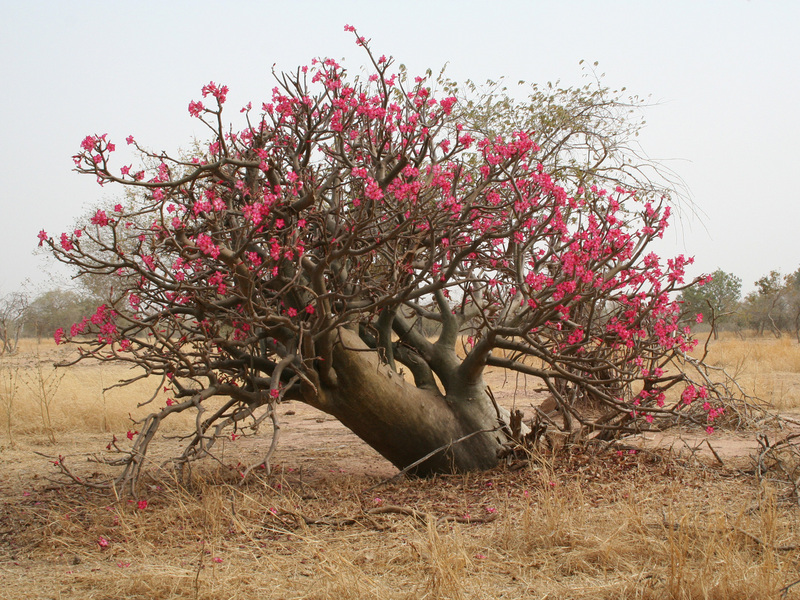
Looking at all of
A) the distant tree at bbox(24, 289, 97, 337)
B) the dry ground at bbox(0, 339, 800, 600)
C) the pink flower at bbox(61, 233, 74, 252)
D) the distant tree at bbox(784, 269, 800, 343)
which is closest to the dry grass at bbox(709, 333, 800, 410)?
the dry ground at bbox(0, 339, 800, 600)

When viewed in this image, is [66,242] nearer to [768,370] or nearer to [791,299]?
[768,370]

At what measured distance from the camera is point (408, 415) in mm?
5359

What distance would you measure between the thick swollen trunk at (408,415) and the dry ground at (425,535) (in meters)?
0.26

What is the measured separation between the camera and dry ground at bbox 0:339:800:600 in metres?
3.01

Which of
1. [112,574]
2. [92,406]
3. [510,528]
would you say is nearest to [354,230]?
[510,528]

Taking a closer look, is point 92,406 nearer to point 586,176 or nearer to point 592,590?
point 586,176

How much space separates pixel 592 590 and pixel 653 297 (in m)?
2.86

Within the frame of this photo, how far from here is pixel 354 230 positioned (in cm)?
407

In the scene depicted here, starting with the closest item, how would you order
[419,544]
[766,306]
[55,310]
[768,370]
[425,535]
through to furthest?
[419,544]
[425,535]
[768,370]
[766,306]
[55,310]

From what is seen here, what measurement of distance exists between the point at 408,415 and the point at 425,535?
1.62m

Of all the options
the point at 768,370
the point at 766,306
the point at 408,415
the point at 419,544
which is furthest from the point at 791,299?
the point at 419,544

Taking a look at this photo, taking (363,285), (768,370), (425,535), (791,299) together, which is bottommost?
(425,535)

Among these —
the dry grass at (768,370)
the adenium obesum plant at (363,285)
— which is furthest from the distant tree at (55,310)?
the adenium obesum plant at (363,285)

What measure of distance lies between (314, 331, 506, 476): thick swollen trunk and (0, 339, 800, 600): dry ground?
26 cm
